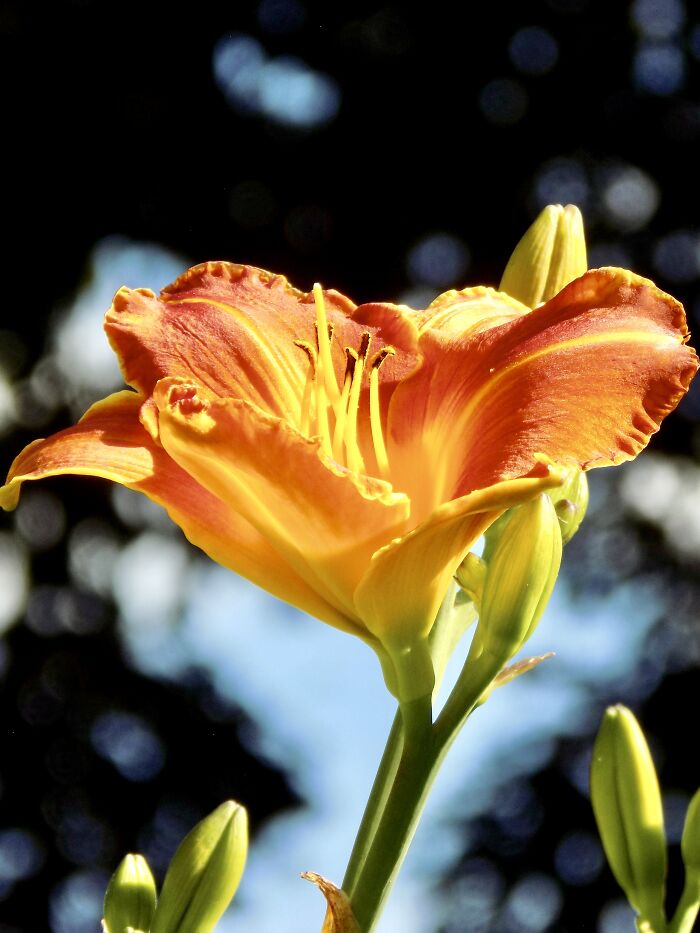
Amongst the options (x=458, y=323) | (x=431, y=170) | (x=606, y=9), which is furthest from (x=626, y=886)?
(x=606, y=9)

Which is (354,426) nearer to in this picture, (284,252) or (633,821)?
(633,821)

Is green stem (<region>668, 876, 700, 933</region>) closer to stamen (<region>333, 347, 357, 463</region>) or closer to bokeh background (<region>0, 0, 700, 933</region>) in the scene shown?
stamen (<region>333, 347, 357, 463</region>)

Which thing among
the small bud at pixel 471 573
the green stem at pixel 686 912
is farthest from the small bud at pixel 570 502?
the green stem at pixel 686 912

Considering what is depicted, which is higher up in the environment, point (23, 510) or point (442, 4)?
point (442, 4)

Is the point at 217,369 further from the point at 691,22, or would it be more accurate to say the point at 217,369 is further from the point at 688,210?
the point at 691,22

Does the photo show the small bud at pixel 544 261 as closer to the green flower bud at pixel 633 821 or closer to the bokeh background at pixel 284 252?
the green flower bud at pixel 633 821

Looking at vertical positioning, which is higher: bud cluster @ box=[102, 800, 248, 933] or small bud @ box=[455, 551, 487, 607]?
small bud @ box=[455, 551, 487, 607]

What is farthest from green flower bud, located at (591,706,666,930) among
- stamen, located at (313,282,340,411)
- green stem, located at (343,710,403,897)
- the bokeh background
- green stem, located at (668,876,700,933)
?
the bokeh background
